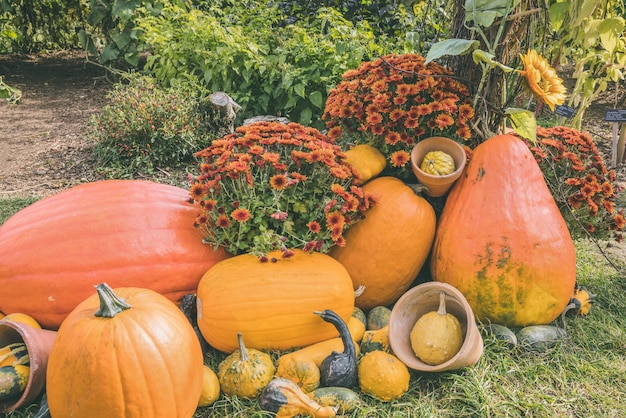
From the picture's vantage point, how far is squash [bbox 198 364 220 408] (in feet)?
7.11

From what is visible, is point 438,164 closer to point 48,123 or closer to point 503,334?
point 503,334

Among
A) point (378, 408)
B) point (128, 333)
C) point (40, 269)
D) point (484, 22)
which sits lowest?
point (378, 408)

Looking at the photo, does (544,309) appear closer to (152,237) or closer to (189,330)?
(189,330)

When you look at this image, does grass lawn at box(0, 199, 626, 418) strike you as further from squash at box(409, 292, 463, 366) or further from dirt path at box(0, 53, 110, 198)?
dirt path at box(0, 53, 110, 198)

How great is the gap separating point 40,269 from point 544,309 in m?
2.37

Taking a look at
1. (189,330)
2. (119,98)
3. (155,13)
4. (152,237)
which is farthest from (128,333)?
(155,13)

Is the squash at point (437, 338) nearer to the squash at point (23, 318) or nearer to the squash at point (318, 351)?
the squash at point (318, 351)

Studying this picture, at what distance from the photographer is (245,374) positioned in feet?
7.11

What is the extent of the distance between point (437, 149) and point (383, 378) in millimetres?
1230

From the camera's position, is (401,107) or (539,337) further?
(401,107)

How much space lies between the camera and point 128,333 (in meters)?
1.87

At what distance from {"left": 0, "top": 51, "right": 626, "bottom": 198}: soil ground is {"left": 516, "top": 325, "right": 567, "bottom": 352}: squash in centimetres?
306

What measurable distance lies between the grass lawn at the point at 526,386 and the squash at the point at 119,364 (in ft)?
1.05

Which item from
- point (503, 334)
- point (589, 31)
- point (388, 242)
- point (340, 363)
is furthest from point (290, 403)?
point (589, 31)
